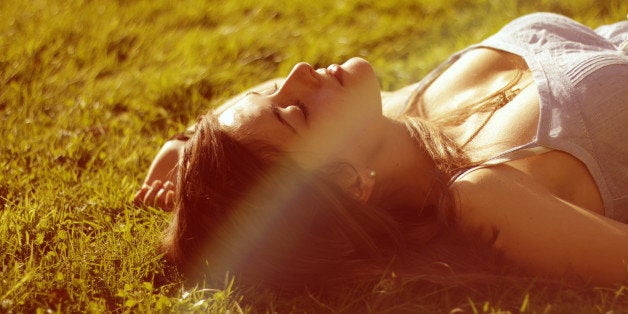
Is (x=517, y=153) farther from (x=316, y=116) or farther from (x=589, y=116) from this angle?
(x=316, y=116)

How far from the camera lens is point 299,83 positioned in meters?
2.76

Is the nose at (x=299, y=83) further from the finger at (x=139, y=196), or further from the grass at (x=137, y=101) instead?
the finger at (x=139, y=196)

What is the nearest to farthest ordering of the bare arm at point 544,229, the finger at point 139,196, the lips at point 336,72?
the bare arm at point 544,229 < the lips at point 336,72 < the finger at point 139,196

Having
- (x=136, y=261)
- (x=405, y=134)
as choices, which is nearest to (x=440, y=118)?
(x=405, y=134)

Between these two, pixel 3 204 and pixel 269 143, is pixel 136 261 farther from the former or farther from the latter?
pixel 3 204

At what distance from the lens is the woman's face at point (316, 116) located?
2619 mm

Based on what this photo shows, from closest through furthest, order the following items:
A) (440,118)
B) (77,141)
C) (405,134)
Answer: (405,134) < (440,118) < (77,141)

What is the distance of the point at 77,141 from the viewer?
3.88 meters

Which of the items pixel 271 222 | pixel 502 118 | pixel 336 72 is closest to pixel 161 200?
pixel 271 222

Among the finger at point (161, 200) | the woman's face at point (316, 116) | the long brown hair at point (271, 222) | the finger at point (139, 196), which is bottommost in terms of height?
the finger at point (139, 196)

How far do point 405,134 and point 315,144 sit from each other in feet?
1.70

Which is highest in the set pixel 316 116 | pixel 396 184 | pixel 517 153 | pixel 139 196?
pixel 316 116

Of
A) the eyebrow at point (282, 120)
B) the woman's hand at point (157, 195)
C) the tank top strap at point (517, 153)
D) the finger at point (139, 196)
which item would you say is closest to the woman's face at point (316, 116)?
the eyebrow at point (282, 120)

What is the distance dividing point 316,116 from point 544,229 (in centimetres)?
99
